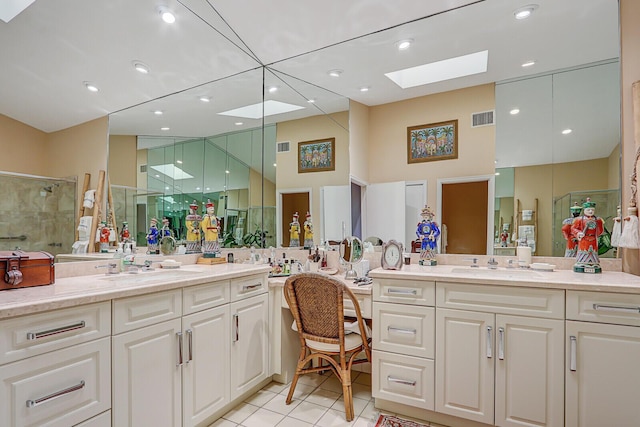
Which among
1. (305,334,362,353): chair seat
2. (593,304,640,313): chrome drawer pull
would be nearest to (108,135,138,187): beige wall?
(305,334,362,353): chair seat

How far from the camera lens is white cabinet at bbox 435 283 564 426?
1.71m

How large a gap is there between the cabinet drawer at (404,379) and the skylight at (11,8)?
8.68ft

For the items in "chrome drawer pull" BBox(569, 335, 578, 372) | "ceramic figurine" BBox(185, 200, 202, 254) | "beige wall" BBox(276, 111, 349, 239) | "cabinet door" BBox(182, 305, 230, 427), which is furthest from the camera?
"beige wall" BBox(276, 111, 349, 239)

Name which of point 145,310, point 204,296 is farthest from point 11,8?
point 204,296

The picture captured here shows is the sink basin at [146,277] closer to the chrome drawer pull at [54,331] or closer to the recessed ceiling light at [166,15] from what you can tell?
the chrome drawer pull at [54,331]

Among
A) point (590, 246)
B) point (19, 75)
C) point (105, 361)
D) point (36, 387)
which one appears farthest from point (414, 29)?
point (36, 387)

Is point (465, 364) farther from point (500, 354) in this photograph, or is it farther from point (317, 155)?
point (317, 155)

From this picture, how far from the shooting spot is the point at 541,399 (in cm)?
173

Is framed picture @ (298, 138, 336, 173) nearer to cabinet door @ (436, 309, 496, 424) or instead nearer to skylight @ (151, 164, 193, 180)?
skylight @ (151, 164, 193, 180)

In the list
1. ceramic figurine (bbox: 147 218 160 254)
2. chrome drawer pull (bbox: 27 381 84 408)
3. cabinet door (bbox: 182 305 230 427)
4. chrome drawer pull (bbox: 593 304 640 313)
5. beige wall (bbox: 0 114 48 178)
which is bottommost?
cabinet door (bbox: 182 305 230 427)

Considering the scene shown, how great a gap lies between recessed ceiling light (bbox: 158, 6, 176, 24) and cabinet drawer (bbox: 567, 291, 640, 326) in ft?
9.62

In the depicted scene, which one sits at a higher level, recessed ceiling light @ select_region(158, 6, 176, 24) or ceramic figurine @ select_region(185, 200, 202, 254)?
recessed ceiling light @ select_region(158, 6, 176, 24)

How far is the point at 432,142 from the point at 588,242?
4.06 ft

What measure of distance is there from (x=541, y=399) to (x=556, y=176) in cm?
142
